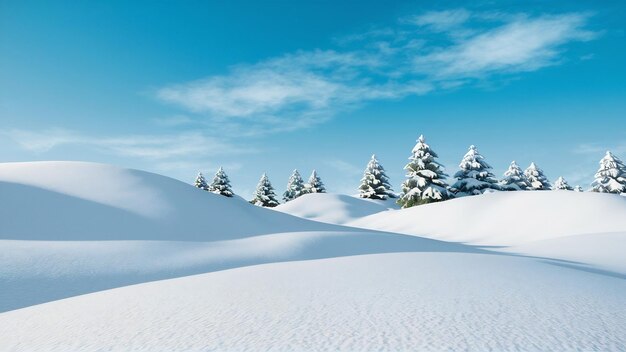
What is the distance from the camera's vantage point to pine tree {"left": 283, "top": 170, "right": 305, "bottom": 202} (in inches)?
2478

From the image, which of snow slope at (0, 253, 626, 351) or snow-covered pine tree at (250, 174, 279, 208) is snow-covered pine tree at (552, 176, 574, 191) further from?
Result: snow slope at (0, 253, 626, 351)

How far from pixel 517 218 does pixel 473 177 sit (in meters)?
17.1

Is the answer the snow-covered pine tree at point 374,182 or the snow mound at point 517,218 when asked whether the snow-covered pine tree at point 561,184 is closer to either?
the snow-covered pine tree at point 374,182

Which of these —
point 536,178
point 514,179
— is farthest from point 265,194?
point 536,178

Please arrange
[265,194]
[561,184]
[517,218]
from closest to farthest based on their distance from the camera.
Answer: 1. [517,218]
2. [561,184]
3. [265,194]

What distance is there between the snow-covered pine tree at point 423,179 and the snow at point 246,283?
21.6 meters

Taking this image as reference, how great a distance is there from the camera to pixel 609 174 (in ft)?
151

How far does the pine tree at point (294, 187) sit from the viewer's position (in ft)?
206

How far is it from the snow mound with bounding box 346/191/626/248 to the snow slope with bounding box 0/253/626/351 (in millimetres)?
15891

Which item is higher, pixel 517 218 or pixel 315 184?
pixel 315 184

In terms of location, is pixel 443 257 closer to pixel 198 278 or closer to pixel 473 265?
pixel 473 265

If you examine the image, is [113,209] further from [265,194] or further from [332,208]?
[265,194]

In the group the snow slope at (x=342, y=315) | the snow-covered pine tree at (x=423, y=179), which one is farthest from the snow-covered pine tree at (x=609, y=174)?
the snow slope at (x=342, y=315)

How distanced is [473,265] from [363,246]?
616 cm
